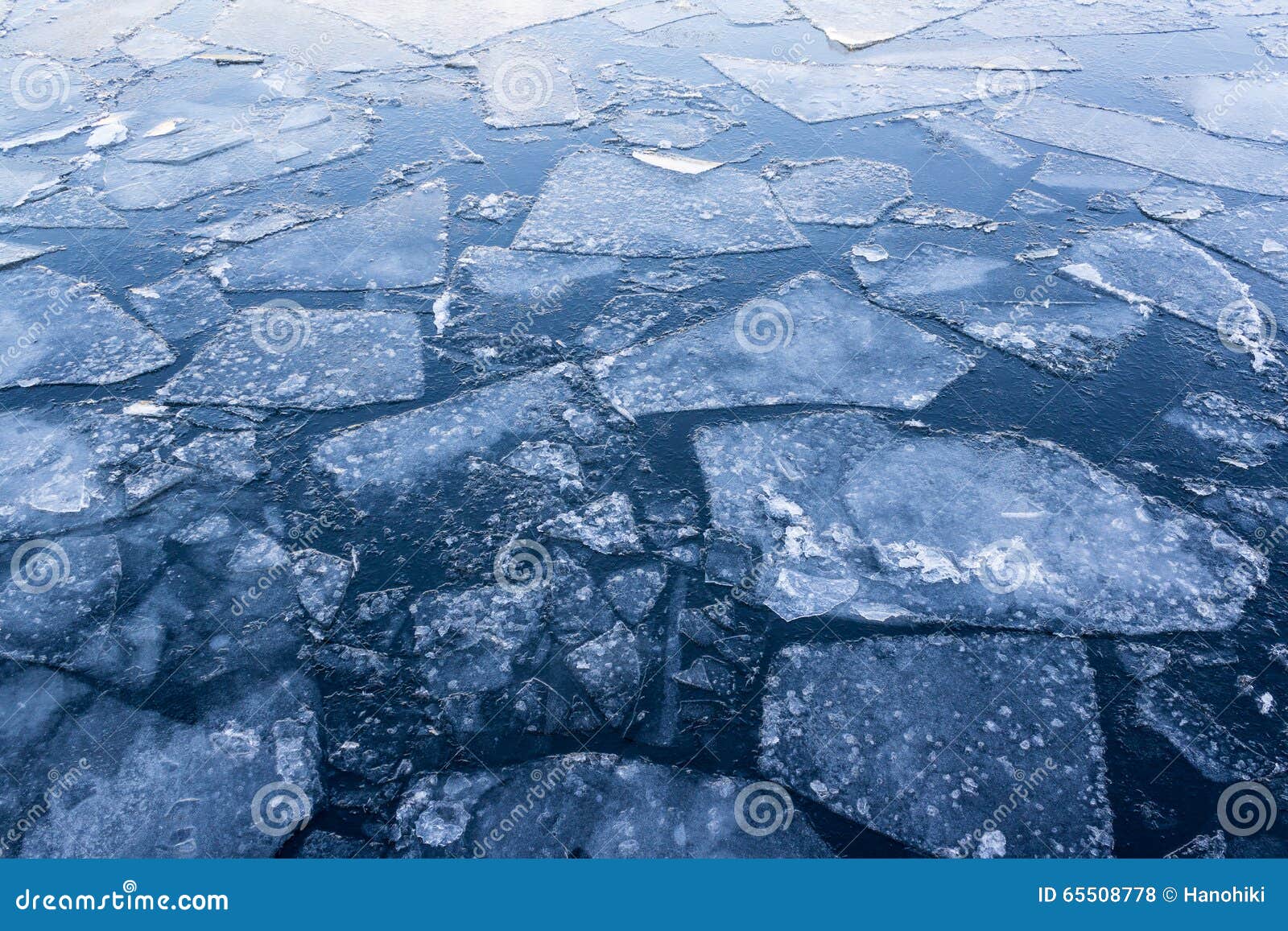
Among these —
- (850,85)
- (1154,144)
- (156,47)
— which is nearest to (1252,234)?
(1154,144)

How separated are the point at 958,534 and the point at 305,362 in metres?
2.28

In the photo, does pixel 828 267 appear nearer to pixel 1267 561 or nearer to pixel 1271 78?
pixel 1267 561

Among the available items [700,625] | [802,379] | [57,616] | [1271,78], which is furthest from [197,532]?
[1271,78]

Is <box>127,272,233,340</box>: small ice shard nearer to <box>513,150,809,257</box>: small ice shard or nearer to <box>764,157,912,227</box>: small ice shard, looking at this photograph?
<box>513,150,809,257</box>: small ice shard

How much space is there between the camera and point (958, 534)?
2105mm

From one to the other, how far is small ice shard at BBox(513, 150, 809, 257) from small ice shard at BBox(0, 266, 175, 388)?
1528mm

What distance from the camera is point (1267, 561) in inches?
80.0

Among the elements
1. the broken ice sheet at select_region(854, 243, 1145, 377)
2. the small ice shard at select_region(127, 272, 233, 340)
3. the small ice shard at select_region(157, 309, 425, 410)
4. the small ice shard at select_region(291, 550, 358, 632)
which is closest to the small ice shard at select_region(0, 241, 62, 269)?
the small ice shard at select_region(127, 272, 233, 340)

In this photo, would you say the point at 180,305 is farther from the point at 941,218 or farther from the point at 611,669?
the point at 941,218

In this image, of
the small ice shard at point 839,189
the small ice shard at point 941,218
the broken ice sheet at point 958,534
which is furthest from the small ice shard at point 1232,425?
the small ice shard at point 839,189

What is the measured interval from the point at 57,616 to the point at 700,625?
5.58ft

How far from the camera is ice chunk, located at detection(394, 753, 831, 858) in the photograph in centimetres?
156

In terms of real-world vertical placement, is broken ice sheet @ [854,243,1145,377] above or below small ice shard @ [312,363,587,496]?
above

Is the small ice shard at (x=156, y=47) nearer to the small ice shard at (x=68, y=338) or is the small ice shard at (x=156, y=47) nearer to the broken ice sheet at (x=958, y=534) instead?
the small ice shard at (x=68, y=338)
